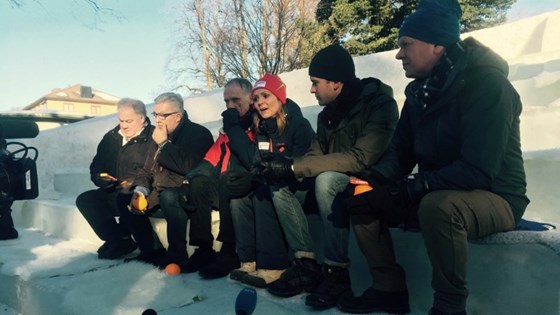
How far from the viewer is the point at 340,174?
8.27 feet

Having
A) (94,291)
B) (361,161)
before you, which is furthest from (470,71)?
(94,291)

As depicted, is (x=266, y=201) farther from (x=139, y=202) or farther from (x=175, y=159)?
(x=139, y=202)

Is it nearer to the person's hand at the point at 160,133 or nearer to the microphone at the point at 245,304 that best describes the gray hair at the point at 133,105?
the person's hand at the point at 160,133

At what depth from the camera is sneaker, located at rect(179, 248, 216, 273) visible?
336cm

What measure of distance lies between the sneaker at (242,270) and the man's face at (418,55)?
4.92 feet

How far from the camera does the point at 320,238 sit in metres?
2.96

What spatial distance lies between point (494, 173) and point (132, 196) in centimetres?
264

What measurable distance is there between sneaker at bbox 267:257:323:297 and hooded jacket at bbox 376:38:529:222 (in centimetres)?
86

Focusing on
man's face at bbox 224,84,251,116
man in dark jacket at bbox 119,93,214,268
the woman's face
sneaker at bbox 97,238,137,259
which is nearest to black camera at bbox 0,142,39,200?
sneaker at bbox 97,238,137,259

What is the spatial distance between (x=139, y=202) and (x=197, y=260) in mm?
608

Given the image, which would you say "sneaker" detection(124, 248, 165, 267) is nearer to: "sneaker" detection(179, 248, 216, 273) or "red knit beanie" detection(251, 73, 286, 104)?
"sneaker" detection(179, 248, 216, 273)

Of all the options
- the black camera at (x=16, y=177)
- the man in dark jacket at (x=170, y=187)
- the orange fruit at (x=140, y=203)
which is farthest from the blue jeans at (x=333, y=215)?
the black camera at (x=16, y=177)

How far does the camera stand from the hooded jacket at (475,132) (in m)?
1.94

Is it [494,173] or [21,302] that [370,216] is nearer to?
[494,173]
